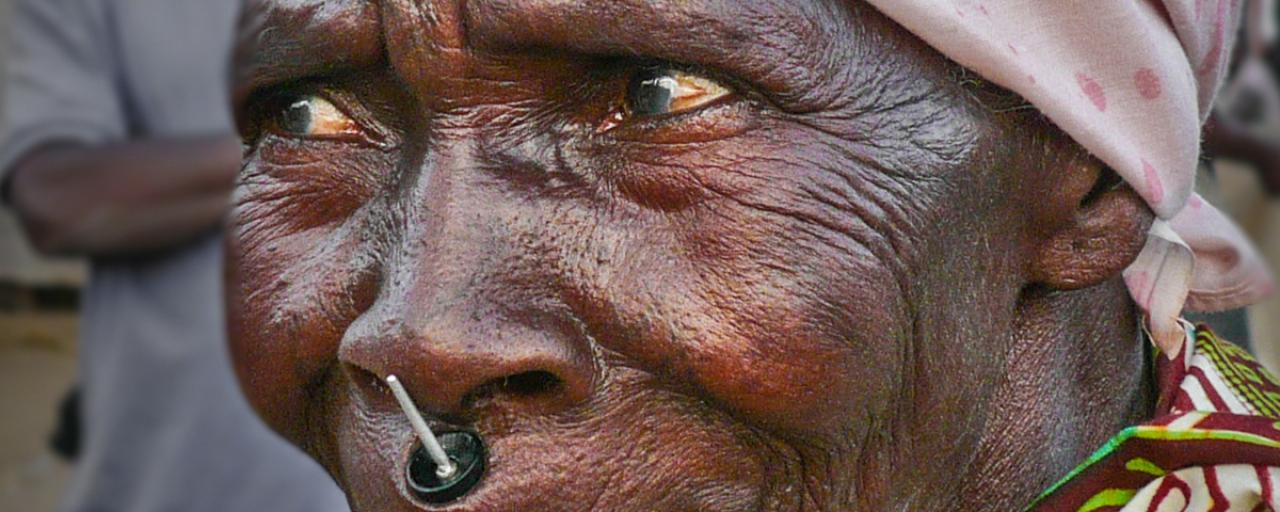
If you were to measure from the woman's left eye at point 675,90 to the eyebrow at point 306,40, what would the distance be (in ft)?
0.89

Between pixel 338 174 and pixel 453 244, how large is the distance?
0.86ft

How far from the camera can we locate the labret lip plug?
1483mm

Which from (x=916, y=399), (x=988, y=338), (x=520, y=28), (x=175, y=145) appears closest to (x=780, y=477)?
(x=916, y=399)

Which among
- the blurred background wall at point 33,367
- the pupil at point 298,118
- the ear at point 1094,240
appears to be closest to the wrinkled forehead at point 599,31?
the pupil at point 298,118

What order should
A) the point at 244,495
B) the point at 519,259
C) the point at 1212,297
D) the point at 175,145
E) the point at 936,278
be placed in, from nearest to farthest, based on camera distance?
the point at 519,259, the point at 936,278, the point at 1212,297, the point at 175,145, the point at 244,495

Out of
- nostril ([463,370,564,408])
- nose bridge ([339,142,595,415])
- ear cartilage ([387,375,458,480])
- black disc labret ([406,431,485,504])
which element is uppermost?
nose bridge ([339,142,595,415])

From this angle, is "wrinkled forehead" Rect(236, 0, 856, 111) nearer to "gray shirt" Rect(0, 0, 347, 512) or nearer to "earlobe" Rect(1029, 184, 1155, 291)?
"earlobe" Rect(1029, 184, 1155, 291)

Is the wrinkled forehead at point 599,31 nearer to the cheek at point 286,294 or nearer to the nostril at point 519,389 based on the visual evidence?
the cheek at point 286,294

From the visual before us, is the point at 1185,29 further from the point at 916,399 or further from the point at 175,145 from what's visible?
the point at 175,145

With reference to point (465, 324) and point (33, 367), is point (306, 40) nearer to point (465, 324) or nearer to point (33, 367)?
point (465, 324)

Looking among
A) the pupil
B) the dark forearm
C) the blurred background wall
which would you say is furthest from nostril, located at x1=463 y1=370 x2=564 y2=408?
the blurred background wall

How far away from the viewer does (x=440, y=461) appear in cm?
148

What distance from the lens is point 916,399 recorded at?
169cm

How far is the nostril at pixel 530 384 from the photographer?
1.51 metres
